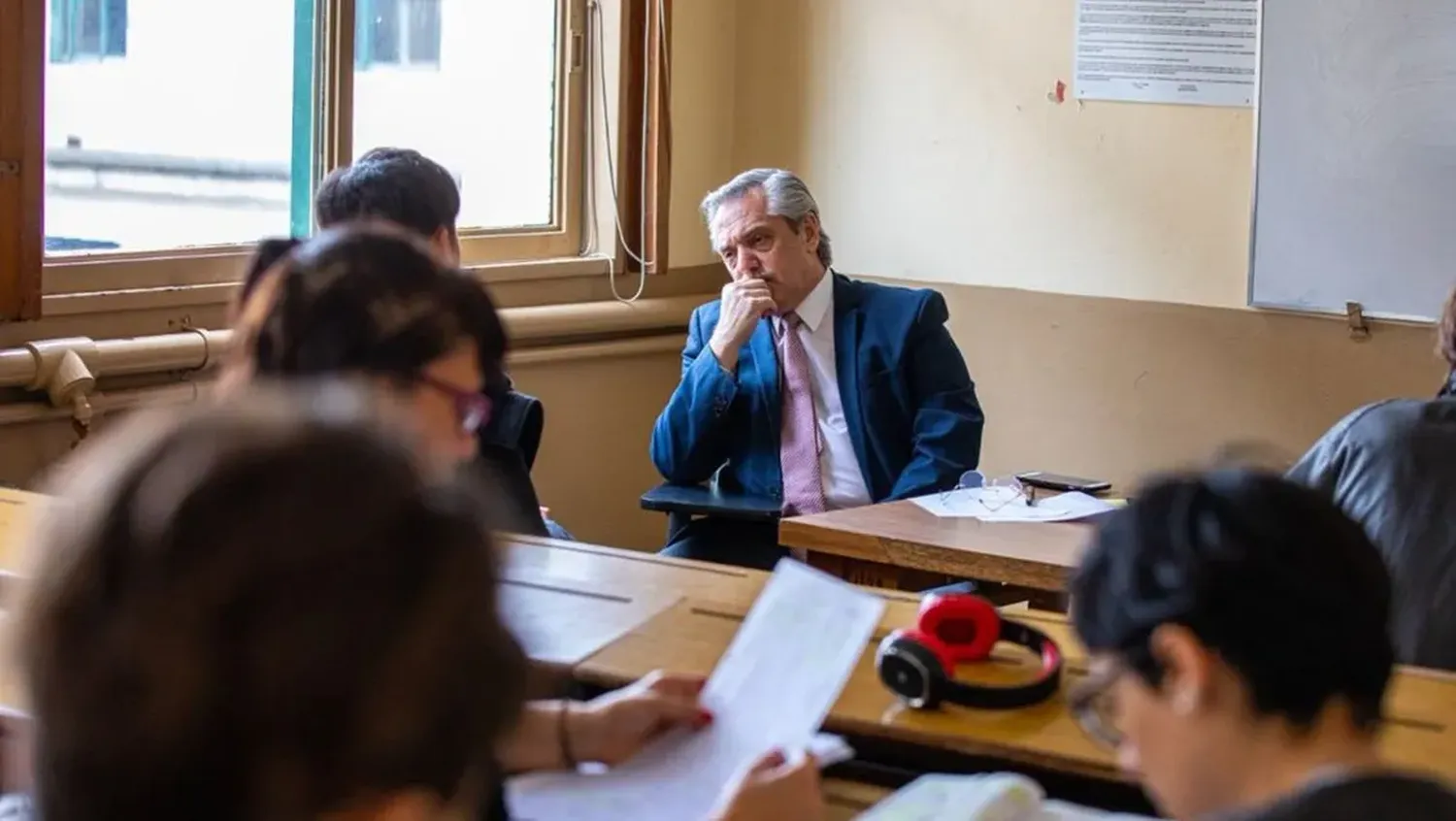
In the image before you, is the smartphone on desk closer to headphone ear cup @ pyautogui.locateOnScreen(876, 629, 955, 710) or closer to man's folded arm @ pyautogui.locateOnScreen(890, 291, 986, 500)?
man's folded arm @ pyautogui.locateOnScreen(890, 291, 986, 500)

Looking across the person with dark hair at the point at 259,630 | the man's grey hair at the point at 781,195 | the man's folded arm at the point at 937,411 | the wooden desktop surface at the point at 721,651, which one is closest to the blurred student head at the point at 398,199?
the wooden desktop surface at the point at 721,651

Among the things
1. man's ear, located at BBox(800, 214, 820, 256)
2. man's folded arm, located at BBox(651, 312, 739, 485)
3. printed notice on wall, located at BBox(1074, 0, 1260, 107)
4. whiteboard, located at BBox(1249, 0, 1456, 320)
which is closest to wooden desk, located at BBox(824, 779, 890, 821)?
man's folded arm, located at BBox(651, 312, 739, 485)

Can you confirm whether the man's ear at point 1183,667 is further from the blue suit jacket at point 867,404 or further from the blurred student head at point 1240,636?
the blue suit jacket at point 867,404

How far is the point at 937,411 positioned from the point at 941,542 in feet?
1.92

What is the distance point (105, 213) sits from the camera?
3.53 meters

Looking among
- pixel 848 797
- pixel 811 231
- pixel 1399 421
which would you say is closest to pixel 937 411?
pixel 811 231

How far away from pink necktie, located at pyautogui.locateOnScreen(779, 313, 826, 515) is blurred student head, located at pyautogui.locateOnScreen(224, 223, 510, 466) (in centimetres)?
197

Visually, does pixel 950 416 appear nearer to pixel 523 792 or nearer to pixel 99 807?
pixel 523 792

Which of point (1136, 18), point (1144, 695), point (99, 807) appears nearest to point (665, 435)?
point (1136, 18)

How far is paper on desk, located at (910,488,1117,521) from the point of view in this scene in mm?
3176

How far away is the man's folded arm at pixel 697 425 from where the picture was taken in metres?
3.54

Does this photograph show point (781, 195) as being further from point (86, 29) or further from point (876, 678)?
point (876, 678)

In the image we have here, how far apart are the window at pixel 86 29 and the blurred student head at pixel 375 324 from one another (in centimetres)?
204

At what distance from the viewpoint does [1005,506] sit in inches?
127
